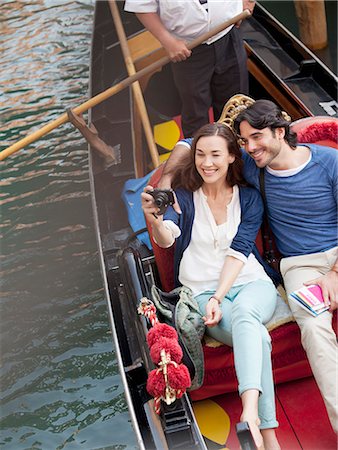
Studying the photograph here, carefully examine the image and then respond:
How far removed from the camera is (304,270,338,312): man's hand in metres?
1.73

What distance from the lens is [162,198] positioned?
67.9 inches

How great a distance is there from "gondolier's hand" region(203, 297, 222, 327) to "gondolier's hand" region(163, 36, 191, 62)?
1.01 m

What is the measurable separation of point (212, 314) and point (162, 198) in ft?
1.00

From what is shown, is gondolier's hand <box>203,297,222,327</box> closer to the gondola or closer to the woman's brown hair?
the gondola

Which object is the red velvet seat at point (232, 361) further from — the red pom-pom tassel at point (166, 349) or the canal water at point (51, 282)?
the canal water at point (51, 282)

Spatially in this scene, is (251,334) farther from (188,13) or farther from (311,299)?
(188,13)

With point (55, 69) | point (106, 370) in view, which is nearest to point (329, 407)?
point (106, 370)

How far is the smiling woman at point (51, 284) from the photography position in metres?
2.43

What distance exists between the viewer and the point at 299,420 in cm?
179

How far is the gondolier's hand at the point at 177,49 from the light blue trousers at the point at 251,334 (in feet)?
3.09

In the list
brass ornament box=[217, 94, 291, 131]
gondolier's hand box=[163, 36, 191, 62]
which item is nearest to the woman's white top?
brass ornament box=[217, 94, 291, 131]

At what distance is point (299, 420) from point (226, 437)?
0.61ft

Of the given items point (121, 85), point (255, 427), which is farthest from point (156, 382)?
point (121, 85)

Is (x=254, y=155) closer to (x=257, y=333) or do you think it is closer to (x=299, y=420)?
(x=257, y=333)
